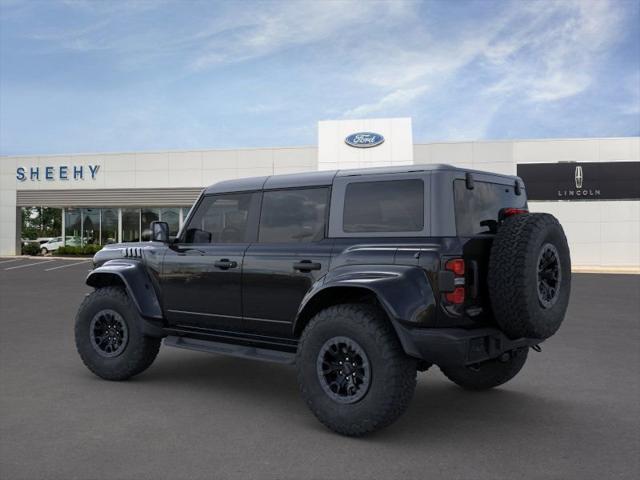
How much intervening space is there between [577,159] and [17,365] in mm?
27817

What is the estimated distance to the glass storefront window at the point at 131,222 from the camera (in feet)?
113

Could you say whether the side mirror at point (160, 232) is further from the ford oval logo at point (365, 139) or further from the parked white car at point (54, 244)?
the parked white car at point (54, 244)

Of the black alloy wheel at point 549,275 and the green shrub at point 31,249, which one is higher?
the green shrub at point 31,249

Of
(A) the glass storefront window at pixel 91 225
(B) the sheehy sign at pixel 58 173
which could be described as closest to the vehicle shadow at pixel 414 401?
(B) the sheehy sign at pixel 58 173

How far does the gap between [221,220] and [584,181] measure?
2689cm

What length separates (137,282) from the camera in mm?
5871

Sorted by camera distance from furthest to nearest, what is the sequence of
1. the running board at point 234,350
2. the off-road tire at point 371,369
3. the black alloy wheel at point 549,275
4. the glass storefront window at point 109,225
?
the glass storefront window at point 109,225 < the running board at point 234,350 < the black alloy wheel at point 549,275 < the off-road tire at point 371,369

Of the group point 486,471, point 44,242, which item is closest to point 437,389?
point 486,471

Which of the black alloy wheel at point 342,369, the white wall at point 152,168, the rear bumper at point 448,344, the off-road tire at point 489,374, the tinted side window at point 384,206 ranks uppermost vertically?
the white wall at point 152,168

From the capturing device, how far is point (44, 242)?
3662 cm

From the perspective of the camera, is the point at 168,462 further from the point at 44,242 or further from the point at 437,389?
the point at 44,242

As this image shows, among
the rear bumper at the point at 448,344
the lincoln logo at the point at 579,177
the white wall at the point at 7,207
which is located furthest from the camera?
the white wall at the point at 7,207

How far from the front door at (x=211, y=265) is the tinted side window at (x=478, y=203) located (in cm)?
187

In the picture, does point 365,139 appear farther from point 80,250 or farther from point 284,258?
point 284,258
